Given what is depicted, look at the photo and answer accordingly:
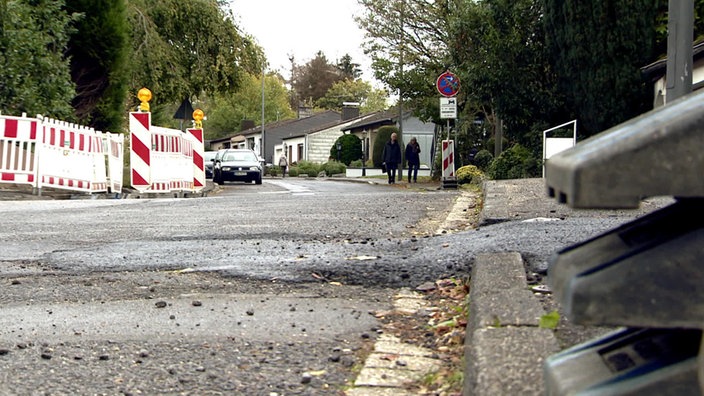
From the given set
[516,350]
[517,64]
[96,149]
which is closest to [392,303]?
[516,350]

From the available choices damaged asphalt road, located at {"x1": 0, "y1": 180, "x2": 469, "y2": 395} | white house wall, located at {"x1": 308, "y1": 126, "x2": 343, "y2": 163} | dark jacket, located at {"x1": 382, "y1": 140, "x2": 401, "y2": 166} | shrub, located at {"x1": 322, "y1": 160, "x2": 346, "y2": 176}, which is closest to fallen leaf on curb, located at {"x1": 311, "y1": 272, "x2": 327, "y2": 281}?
damaged asphalt road, located at {"x1": 0, "y1": 180, "x2": 469, "y2": 395}

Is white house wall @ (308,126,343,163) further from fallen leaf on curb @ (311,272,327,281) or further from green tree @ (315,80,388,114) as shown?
fallen leaf on curb @ (311,272,327,281)

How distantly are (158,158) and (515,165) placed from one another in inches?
308

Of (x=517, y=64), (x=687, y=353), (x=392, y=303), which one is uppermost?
(x=517, y=64)

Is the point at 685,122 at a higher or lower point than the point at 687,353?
higher

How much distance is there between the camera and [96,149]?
16.7 meters

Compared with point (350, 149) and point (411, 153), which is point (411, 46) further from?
point (350, 149)

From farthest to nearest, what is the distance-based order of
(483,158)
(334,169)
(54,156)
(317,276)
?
1. (334,169)
2. (483,158)
3. (54,156)
4. (317,276)

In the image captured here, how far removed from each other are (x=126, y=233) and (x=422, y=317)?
433cm

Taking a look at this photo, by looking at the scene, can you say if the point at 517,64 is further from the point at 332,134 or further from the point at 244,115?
the point at 244,115

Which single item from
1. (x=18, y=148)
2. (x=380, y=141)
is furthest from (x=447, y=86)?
(x=380, y=141)

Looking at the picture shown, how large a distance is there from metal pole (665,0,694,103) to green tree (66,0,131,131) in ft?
44.0

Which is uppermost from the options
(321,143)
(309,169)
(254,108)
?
(254,108)

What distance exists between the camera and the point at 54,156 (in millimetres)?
15430
